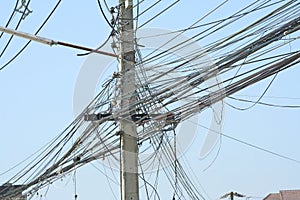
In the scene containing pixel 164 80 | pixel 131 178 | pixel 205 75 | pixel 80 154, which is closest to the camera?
pixel 205 75

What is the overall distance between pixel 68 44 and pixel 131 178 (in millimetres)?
2731

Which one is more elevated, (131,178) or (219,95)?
(219,95)

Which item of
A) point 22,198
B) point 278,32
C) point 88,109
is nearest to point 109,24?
point 88,109

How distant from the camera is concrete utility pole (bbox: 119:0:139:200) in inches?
373

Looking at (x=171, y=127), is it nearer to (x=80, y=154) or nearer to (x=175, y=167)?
(x=175, y=167)

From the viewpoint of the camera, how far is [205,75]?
7.65 m

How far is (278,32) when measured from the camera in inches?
250

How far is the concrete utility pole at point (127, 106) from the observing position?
9.47 metres

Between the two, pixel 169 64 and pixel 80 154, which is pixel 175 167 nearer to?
pixel 80 154

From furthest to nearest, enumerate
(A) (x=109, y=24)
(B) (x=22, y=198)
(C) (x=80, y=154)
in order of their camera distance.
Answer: (B) (x=22, y=198) → (C) (x=80, y=154) → (A) (x=109, y=24)

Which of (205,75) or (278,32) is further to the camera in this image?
(205,75)

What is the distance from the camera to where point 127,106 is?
972 centimetres

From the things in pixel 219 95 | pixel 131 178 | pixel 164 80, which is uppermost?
pixel 164 80

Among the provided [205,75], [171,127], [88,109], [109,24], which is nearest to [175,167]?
[171,127]
